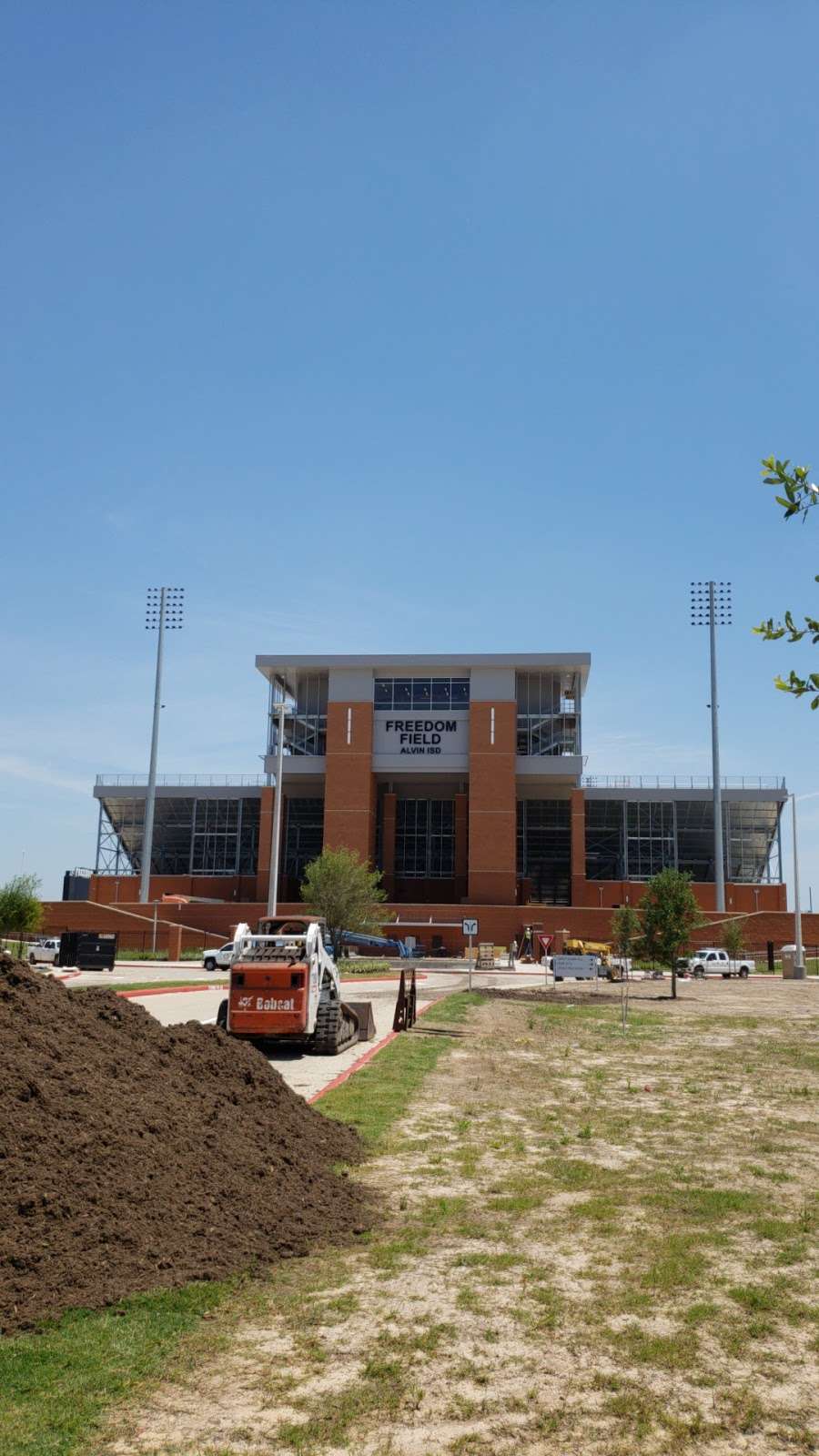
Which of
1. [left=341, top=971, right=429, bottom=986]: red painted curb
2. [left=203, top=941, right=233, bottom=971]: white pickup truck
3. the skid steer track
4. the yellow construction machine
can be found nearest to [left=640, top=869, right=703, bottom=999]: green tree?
[left=341, top=971, right=429, bottom=986]: red painted curb

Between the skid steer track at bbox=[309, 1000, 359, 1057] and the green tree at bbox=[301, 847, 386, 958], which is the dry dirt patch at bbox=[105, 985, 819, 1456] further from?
the green tree at bbox=[301, 847, 386, 958]

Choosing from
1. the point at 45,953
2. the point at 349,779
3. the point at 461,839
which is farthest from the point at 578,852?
the point at 45,953

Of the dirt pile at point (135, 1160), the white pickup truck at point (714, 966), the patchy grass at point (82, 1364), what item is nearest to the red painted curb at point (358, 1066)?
the dirt pile at point (135, 1160)

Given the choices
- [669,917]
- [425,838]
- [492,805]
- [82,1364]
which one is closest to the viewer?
[82,1364]

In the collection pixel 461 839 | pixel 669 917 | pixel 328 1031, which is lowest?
pixel 328 1031

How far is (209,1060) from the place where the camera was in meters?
10.2

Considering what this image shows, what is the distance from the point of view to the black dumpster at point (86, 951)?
43500mm

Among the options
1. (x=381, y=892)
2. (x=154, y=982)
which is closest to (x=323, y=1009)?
(x=154, y=982)

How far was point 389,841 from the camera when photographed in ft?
251

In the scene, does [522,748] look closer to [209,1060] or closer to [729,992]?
[729,992]

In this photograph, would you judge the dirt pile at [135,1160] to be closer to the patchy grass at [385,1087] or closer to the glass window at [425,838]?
the patchy grass at [385,1087]

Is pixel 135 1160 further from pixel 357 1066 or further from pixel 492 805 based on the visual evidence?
pixel 492 805

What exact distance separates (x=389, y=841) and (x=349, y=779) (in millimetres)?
5774

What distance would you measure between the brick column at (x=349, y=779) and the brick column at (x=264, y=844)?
172 inches
